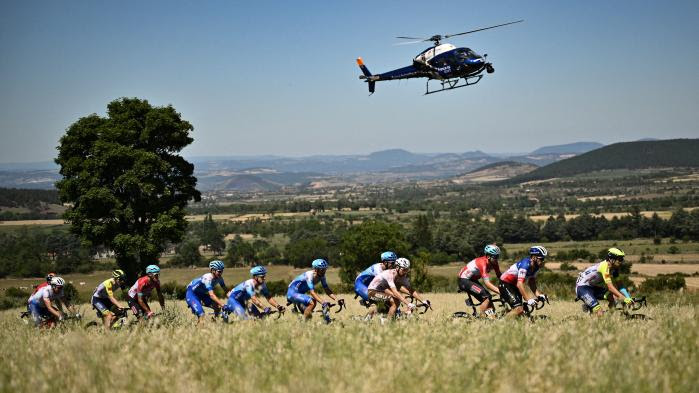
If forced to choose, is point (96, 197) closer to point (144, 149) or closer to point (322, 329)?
point (144, 149)

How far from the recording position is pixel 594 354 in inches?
279

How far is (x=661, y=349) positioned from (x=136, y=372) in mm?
6611

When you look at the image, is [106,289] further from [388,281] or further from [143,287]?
[388,281]

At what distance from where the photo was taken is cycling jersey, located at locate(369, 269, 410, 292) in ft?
46.0

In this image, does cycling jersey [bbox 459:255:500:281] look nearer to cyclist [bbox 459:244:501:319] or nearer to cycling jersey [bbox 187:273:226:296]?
cyclist [bbox 459:244:501:319]

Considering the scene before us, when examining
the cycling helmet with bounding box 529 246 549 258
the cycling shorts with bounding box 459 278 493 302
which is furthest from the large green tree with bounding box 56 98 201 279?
the cycling helmet with bounding box 529 246 549 258

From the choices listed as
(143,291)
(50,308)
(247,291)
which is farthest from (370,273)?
(50,308)

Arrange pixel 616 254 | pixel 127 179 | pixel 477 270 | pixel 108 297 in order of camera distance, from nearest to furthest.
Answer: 1. pixel 616 254
2. pixel 477 270
3. pixel 108 297
4. pixel 127 179

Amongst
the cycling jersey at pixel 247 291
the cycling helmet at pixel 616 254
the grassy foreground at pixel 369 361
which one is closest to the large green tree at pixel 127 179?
the cycling jersey at pixel 247 291

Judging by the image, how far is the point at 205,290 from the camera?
15969 mm

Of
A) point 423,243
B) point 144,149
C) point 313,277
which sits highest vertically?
point 144,149

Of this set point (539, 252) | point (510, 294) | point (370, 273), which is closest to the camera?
point (539, 252)

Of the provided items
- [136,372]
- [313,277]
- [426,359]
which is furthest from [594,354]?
[313,277]

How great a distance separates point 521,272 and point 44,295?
11.9 m
